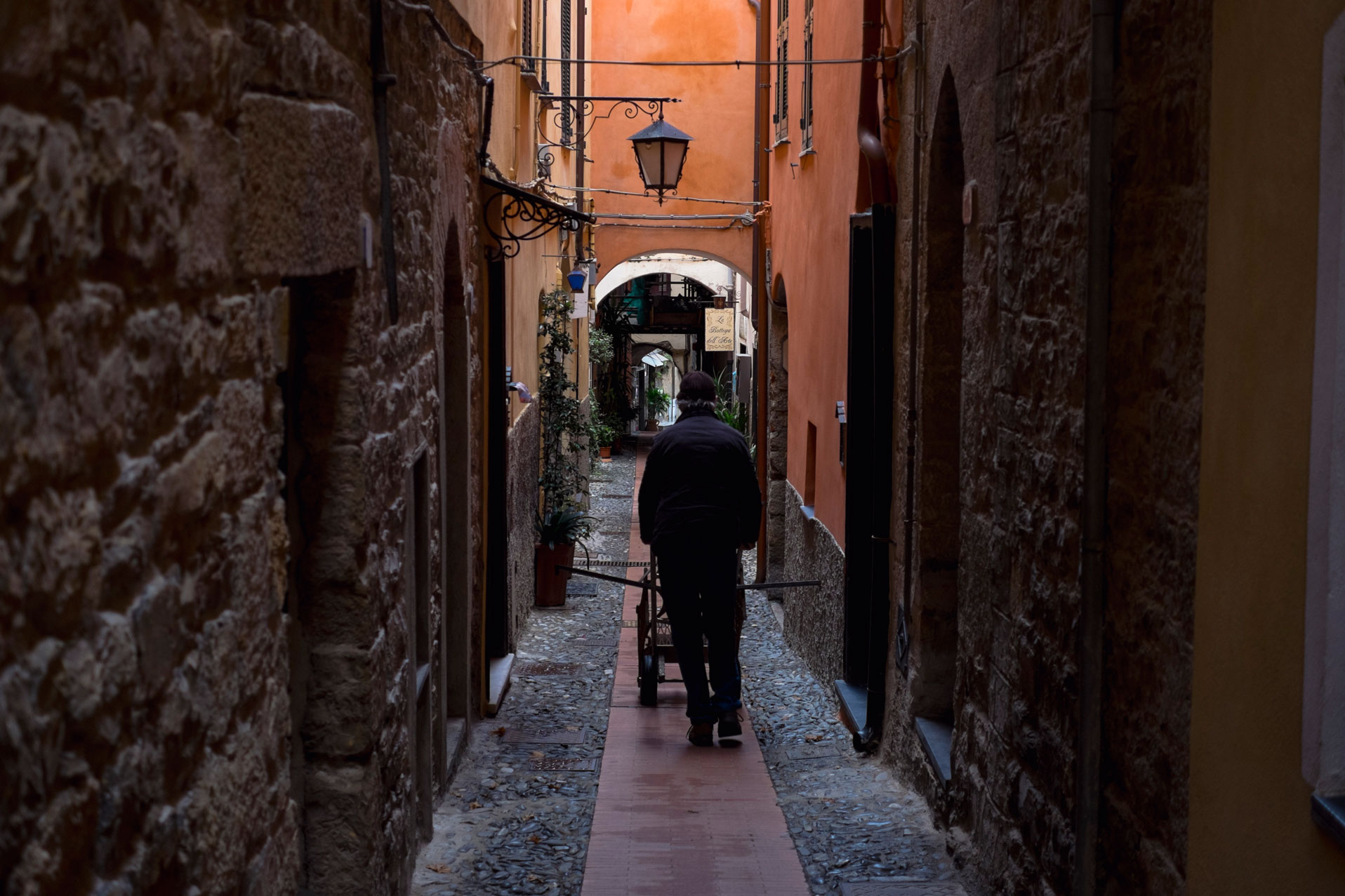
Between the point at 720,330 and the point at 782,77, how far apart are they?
13.3 metres

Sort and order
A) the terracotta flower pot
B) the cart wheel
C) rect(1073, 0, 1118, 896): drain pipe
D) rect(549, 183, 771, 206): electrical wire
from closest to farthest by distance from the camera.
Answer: rect(1073, 0, 1118, 896): drain pipe < the cart wheel < the terracotta flower pot < rect(549, 183, 771, 206): electrical wire

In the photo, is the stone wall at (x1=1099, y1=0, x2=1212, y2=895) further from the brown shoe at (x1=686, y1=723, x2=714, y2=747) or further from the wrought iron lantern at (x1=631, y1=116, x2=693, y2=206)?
the wrought iron lantern at (x1=631, y1=116, x2=693, y2=206)

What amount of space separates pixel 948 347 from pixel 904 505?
0.78 metres

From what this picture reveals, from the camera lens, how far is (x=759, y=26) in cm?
1512

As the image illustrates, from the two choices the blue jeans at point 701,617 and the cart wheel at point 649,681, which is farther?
the cart wheel at point 649,681

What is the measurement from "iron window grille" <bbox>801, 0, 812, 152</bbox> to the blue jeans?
5.05 metres

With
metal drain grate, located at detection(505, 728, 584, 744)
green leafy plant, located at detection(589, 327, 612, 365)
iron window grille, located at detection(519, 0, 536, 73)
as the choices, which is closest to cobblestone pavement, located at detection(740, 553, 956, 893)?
metal drain grate, located at detection(505, 728, 584, 744)

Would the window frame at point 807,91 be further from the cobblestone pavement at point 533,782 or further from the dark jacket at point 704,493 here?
the dark jacket at point 704,493

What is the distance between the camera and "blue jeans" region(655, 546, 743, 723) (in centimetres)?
729

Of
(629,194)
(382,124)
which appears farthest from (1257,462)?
(629,194)

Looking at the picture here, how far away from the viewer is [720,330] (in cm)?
2728

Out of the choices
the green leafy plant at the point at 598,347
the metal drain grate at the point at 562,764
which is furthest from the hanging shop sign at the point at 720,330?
the metal drain grate at the point at 562,764

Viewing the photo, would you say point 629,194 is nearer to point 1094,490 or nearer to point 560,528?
point 560,528

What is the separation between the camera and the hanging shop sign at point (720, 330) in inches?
1069
